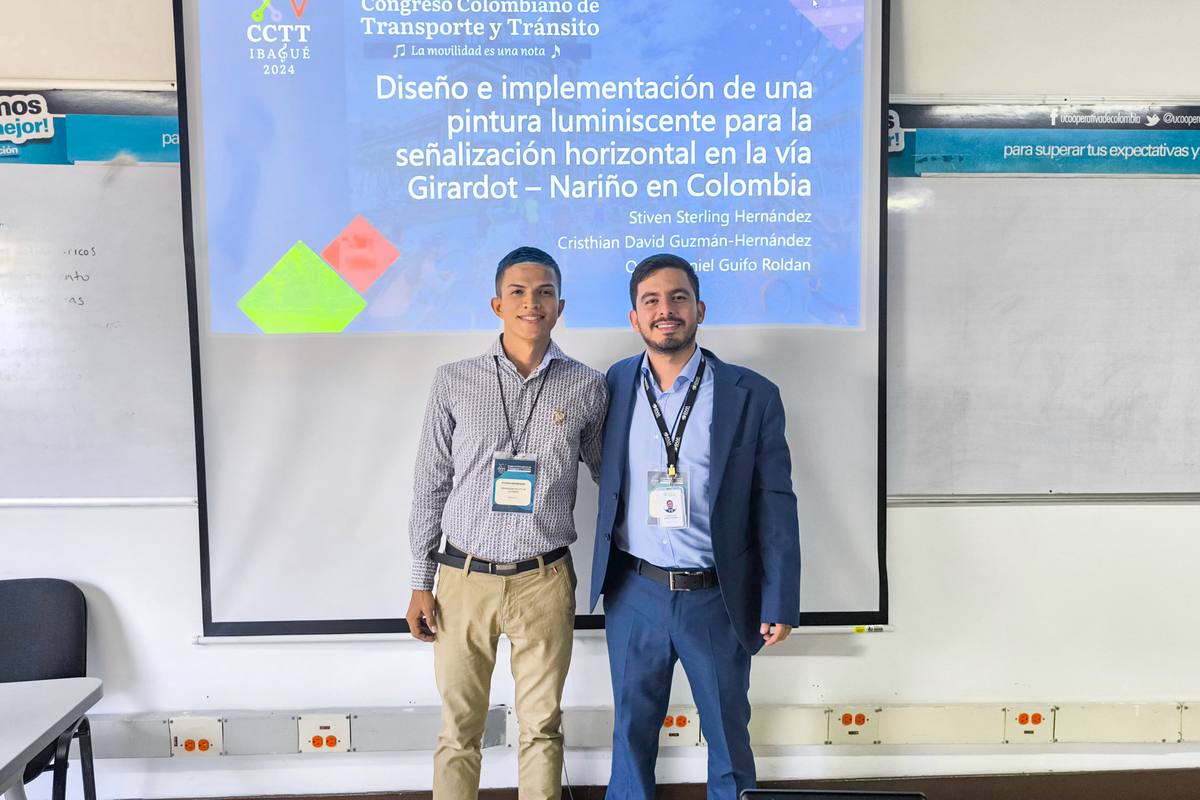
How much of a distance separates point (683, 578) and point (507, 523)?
0.48 meters

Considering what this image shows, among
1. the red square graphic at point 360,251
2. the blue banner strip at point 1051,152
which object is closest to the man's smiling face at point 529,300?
the red square graphic at point 360,251

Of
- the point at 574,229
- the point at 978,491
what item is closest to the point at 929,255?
the point at 978,491

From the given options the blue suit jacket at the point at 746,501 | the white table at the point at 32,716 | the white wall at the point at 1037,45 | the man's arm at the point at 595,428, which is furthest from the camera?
the white wall at the point at 1037,45

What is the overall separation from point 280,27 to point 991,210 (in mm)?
2205

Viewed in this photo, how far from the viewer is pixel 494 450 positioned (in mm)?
1955

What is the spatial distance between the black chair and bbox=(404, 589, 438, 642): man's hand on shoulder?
3.37ft

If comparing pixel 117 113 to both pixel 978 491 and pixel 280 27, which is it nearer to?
pixel 280 27

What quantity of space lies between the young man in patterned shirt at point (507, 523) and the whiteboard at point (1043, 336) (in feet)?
3.60

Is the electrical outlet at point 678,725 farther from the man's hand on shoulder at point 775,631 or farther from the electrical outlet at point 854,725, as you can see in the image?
the man's hand on shoulder at point 775,631

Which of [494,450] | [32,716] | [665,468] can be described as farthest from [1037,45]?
[32,716]

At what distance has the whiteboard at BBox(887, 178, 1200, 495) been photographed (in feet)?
7.60

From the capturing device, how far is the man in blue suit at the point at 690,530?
1912 mm

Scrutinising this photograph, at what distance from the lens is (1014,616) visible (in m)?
2.41

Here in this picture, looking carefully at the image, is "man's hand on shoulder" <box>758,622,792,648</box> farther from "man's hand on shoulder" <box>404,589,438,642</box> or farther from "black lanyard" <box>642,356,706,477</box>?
"man's hand on shoulder" <box>404,589,438,642</box>
